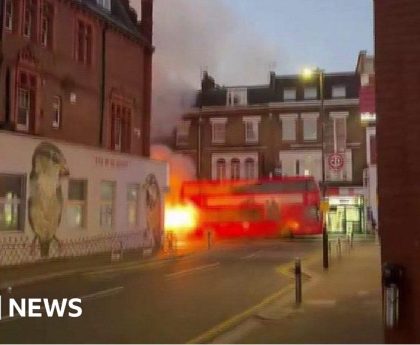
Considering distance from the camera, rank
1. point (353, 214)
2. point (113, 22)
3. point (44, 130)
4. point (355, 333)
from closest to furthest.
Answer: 1. point (355, 333)
2. point (44, 130)
3. point (113, 22)
4. point (353, 214)

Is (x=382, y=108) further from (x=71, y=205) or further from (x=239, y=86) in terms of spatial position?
(x=239, y=86)

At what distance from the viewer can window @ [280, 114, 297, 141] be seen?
55.1m

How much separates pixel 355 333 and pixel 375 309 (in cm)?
266

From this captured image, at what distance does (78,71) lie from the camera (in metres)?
26.5

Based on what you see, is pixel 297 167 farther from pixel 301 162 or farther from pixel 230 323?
pixel 230 323

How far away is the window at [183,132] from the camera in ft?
187

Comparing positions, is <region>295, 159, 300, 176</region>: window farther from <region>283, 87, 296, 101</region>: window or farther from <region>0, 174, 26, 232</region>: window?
<region>0, 174, 26, 232</region>: window

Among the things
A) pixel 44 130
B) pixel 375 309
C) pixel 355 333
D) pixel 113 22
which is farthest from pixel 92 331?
pixel 113 22

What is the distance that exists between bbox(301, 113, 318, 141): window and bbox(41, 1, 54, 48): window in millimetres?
34084

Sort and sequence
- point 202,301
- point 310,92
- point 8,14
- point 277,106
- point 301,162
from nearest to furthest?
point 202,301
point 8,14
point 301,162
point 277,106
point 310,92

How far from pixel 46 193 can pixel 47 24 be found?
7142 mm

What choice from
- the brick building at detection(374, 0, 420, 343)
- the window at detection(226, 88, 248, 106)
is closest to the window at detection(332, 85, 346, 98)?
the window at detection(226, 88, 248, 106)

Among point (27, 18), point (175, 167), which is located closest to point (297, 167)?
point (175, 167)

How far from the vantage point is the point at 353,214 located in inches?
2053
